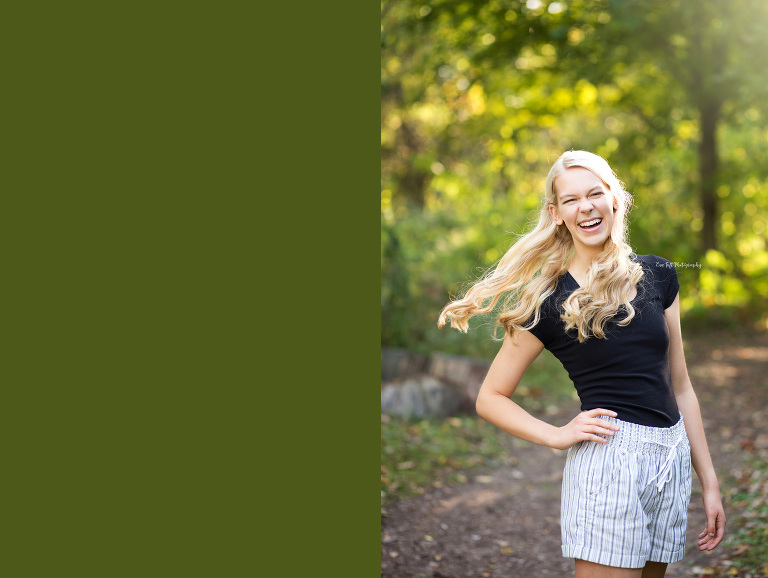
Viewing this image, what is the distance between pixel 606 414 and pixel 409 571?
8.30 ft

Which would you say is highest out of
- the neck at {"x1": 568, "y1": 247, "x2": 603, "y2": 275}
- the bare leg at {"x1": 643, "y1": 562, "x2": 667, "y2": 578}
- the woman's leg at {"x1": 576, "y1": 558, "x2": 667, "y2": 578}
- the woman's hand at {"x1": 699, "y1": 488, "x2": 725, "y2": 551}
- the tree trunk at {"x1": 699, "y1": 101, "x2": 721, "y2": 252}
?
the tree trunk at {"x1": 699, "y1": 101, "x2": 721, "y2": 252}

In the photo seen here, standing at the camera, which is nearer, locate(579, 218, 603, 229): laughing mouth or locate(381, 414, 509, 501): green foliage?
locate(579, 218, 603, 229): laughing mouth

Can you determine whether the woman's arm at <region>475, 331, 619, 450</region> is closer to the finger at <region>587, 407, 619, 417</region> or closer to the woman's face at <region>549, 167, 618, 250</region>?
the finger at <region>587, 407, 619, 417</region>

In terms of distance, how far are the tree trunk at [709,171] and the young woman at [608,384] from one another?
1014cm

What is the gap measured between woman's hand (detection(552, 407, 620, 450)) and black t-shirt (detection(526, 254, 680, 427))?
2.3 inches

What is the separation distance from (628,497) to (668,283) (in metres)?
0.64

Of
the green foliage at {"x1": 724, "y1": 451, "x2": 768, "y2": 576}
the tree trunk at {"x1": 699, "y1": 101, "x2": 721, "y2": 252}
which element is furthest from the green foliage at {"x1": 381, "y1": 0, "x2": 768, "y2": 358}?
the green foliage at {"x1": 724, "y1": 451, "x2": 768, "y2": 576}

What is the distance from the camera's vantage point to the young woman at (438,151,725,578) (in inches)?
85.2

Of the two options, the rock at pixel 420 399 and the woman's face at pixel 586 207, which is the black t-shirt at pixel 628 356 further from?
the rock at pixel 420 399

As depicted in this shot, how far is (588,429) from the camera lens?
85.0 inches

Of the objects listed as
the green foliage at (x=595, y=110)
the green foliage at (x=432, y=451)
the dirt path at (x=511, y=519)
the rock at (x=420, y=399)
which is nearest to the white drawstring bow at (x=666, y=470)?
the dirt path at (x=511, y=519)

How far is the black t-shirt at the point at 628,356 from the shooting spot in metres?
2.19

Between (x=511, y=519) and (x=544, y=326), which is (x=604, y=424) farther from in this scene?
(x=511, y=519)

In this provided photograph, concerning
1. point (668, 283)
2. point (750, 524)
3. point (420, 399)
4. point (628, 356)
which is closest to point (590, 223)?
point (668, 283)
